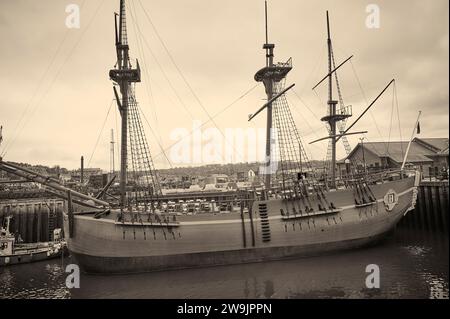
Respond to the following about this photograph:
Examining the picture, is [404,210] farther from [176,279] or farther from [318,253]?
[176,279]

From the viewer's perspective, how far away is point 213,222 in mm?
16391

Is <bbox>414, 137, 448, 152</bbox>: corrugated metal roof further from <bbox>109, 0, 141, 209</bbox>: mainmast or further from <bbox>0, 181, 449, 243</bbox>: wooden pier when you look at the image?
<bbox>109, 0, 141, 209</bbox>: mainmast

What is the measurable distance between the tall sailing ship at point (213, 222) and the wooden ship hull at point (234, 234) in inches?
2.0

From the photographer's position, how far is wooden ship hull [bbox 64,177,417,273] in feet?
49.7

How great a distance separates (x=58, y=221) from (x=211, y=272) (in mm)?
17095

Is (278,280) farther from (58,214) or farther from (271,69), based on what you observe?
(58,214)

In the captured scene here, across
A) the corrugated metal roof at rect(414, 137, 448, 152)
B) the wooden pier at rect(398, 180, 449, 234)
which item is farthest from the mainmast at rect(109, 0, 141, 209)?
the corrugated metal roof at rect(414, 137, 448, 152)

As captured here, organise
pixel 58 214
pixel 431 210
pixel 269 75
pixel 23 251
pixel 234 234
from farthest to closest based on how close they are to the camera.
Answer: pixel 58 214, pixel 431 210, pixel 269 75, pixel 23 251, pixel 234 234

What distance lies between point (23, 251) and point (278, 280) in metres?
16.9

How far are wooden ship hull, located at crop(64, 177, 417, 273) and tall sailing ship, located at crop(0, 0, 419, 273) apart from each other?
0.05 metres

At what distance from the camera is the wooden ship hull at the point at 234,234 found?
15.1m

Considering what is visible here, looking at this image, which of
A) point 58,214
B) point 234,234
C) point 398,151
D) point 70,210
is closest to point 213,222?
point 234,234

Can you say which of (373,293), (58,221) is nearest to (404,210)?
(373,293)
